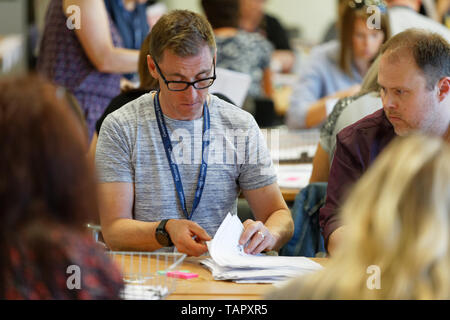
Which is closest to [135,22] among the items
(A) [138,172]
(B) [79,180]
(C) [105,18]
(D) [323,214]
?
(C) [105,18]

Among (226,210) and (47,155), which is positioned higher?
(47,155)

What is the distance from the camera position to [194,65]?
260 centimetres

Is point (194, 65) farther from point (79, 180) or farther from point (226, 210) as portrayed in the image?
point (79, 180)

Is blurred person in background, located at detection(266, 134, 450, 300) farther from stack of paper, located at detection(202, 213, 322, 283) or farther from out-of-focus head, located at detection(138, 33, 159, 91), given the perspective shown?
out-of-focus head, located at detection(138, 33, 159, 91)

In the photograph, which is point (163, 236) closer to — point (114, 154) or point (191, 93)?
point (114, 154)

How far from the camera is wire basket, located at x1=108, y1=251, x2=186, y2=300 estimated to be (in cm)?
183

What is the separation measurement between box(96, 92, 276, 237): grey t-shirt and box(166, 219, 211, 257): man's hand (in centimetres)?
32

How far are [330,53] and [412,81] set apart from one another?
234 centimetres

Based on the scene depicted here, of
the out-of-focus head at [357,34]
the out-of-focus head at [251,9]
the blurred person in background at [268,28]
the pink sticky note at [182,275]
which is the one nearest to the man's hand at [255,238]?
the pink sticky note at [182,275]

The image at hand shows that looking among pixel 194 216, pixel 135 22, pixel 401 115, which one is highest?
pixel 135 22

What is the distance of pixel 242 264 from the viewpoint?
6.90 feet

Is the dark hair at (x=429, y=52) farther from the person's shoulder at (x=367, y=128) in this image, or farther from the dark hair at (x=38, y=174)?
the dark hair at (x=38, y=174)

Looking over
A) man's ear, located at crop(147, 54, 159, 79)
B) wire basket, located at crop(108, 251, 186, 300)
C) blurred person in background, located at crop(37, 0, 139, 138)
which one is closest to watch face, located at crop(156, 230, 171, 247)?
wire basket, located at crop(108, 251, 186, 300)

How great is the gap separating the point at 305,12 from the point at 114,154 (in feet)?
28.2
